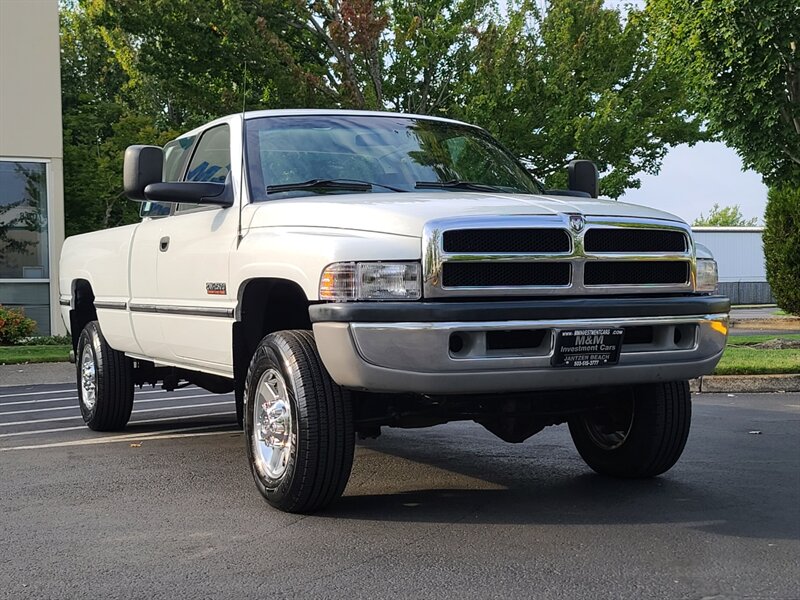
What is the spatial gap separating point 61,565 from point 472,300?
2.08 meters

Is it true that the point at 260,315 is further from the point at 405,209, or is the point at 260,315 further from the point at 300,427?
the point at 405,209

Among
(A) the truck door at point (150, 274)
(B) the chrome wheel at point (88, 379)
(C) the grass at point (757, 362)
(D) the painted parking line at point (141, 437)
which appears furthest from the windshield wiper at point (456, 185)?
(C) the grass at point (757, 362)

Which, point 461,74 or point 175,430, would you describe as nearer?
point 175,430

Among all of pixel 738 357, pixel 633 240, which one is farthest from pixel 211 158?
pixel 738 357

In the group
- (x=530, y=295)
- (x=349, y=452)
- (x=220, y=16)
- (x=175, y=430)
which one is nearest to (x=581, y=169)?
(x=530, y=295)

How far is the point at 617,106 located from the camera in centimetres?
2492

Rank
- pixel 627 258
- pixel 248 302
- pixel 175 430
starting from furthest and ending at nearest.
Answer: pixel 175 430 → pixel 248 302 → pixel 627 258

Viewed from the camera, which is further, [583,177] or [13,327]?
[13,327]

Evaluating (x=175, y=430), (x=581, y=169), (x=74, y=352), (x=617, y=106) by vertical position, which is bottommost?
(x=175, y=430)

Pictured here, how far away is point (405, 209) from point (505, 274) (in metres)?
0.55

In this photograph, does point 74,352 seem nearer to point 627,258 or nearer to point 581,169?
point 581,169

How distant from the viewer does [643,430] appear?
6.05 m

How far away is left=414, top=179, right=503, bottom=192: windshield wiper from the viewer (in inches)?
238

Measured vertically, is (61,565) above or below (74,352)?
below
